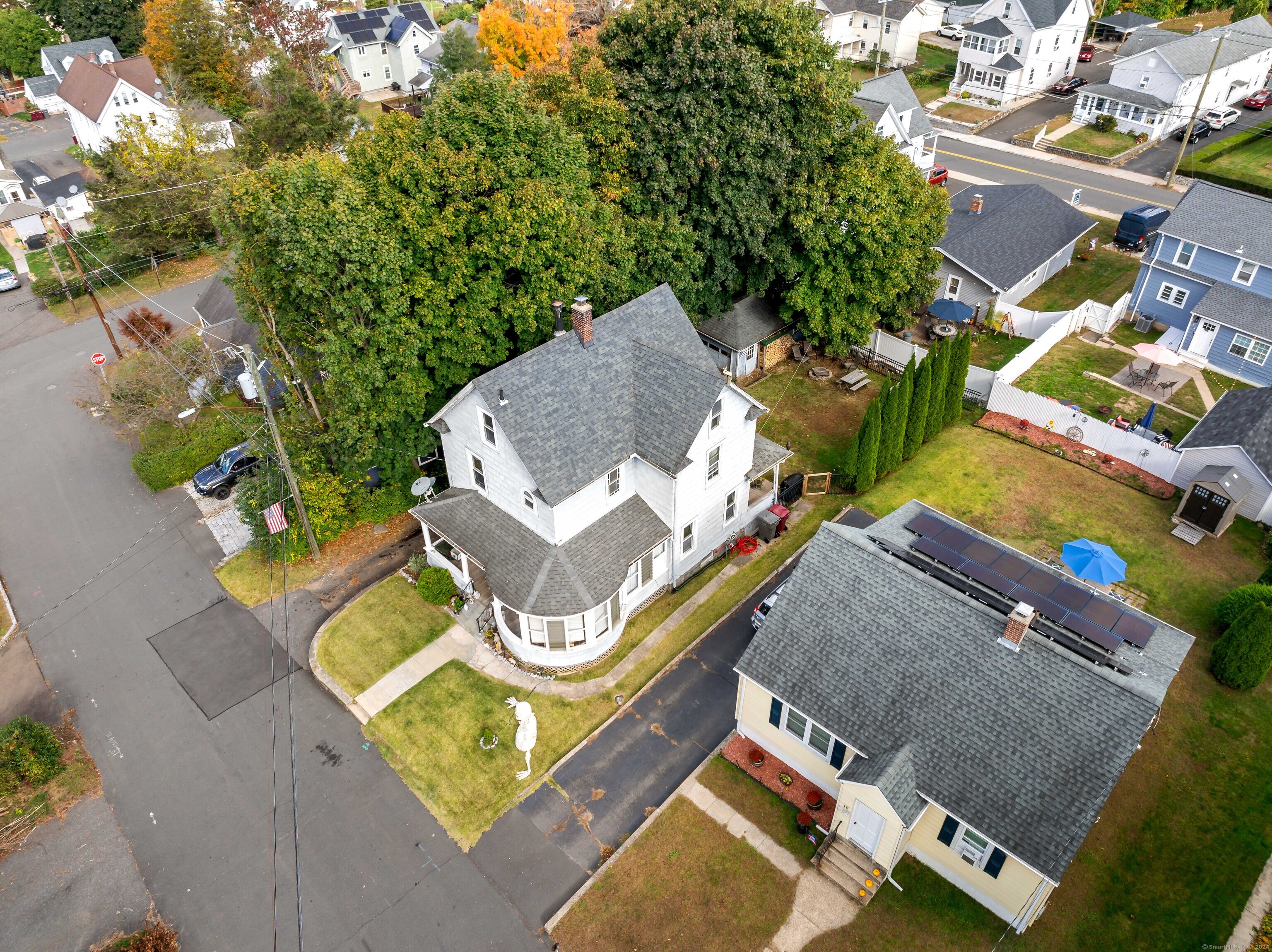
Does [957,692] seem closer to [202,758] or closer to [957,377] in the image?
[957,377]

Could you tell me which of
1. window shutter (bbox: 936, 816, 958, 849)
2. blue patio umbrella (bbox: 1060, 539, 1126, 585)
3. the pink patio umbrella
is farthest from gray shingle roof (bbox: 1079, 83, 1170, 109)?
window shutter (bbox: 936, 816, 958, 849)

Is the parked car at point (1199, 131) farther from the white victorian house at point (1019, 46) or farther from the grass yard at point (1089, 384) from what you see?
the grass yard at point (1089, 384)

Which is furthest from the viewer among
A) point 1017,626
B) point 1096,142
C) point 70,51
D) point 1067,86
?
point 70,51

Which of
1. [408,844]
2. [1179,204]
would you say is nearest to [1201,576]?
[1179,204]

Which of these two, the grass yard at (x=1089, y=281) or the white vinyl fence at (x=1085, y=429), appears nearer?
the white vinyl fence at (x=1085, y=429)

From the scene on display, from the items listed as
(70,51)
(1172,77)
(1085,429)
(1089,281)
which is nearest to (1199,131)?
(1172,77)

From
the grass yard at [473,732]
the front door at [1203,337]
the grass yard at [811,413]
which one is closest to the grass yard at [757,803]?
the grass yard at [473,732]
